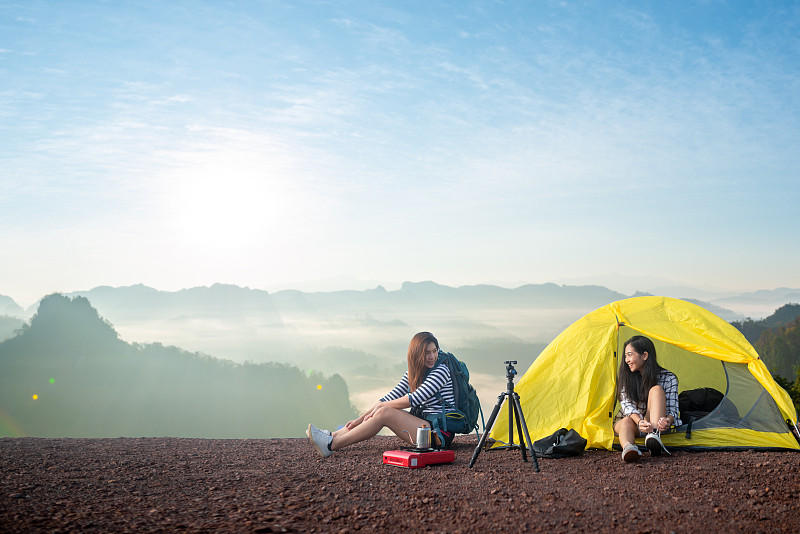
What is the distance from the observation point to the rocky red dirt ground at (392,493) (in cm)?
424

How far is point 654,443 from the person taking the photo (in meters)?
6.46

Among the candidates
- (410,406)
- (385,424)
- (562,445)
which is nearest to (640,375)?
(562,445)

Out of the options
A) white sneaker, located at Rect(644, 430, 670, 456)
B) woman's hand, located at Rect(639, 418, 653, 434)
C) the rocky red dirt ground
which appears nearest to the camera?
the rocky red dirt ground

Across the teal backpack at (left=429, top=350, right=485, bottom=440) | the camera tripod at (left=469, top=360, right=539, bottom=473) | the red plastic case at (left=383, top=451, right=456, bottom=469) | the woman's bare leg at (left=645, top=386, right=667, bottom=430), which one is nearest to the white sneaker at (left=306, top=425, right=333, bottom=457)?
the red plastic case at (left=383, top=451, right=456, bottom=469)

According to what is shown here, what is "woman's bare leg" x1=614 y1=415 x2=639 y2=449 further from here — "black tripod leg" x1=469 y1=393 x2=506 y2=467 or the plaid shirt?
"black tripod leg" x1=469 y1=393 x2=506 y2=467

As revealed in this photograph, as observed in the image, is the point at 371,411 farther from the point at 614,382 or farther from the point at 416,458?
the point at 614,382

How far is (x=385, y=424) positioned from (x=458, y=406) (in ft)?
3.01

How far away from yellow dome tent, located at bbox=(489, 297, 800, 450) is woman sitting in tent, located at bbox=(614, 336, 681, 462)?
321 millimetres

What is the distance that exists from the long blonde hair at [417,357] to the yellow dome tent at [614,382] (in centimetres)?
131

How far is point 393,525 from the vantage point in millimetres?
4188

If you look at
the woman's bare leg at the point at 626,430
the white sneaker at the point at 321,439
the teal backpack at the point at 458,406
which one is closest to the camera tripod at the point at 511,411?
the teal backpack at the point at 458,406

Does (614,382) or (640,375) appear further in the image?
(614,382)

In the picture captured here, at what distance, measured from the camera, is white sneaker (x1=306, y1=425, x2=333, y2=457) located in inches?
278

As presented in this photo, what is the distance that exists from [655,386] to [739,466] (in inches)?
46.5
